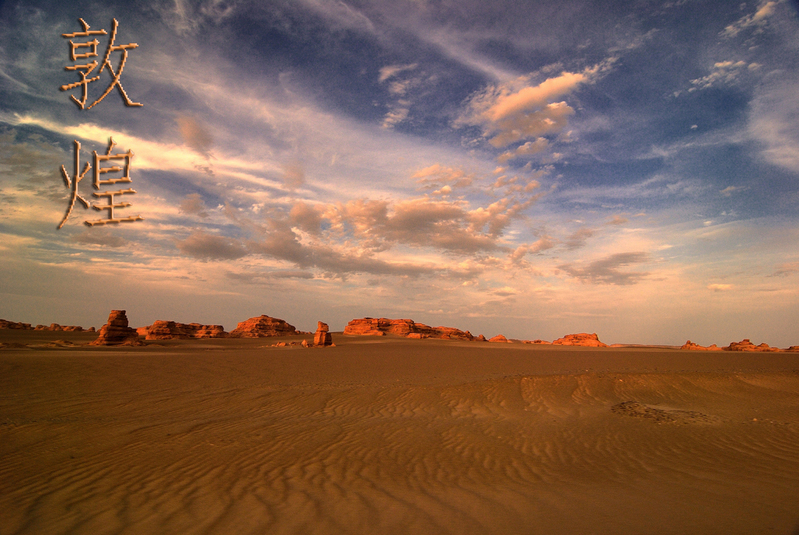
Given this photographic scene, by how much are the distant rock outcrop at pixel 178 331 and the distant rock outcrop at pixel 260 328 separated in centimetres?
290

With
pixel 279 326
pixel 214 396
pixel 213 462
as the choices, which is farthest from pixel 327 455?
pixel 279 326

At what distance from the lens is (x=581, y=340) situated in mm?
60969

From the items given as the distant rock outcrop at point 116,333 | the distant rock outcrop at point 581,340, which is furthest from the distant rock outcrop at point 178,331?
the distant rock outcrop at point 581,340

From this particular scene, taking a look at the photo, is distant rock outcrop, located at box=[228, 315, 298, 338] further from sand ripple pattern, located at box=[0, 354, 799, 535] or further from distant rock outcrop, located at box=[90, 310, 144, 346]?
sand ripple pattern, located at box=[0, 354, 799, 535]

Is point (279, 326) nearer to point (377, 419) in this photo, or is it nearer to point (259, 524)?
point (377, 419)

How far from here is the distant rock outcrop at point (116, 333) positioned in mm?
35469

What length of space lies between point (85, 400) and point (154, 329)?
5060 cm

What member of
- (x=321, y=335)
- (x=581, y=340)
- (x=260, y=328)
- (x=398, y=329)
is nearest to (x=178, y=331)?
(x=260, y=328)

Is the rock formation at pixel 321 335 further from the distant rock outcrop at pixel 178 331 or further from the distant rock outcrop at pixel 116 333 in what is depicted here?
the distant rock outcrop at pixel 178 331

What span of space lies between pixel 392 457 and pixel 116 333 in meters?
40.4

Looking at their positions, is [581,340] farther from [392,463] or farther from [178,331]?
[178,331]

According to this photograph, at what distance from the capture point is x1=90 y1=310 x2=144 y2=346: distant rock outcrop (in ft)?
116

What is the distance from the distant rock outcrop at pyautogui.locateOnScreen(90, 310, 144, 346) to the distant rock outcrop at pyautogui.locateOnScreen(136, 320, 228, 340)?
18.5 meters

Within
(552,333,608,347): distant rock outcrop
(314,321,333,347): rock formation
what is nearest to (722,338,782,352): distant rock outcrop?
(552,333,608,347): distant rock outcrop
